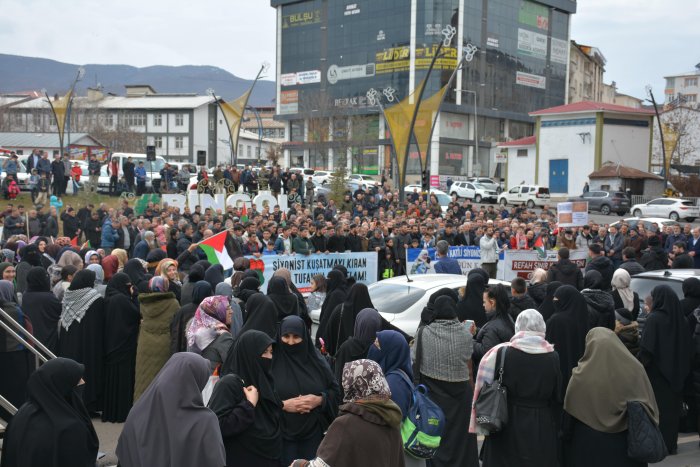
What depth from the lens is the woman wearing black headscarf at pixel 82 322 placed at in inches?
336

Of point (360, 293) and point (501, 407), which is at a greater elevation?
point (360, 293)

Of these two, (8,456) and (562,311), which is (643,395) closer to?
(562,311)

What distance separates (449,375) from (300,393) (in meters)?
1.63

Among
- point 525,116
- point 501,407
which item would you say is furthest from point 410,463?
point 525,116

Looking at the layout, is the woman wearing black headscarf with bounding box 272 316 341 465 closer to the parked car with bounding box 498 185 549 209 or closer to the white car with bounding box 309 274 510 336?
the white car with bounding box 309 274 510 336

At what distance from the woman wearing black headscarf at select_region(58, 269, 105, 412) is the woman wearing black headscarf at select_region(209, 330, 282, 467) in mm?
3807

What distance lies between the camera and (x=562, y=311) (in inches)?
298

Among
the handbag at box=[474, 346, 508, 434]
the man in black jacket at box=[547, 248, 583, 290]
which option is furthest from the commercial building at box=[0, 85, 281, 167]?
the handbag at box=[474, 346, 508, 434]

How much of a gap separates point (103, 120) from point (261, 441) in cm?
9926

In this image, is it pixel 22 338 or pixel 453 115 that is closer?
pixel 22 338

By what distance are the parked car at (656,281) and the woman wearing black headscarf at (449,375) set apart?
14.2ft

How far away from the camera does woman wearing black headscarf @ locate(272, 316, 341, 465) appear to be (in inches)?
219

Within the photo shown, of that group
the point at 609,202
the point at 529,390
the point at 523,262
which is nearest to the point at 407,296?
the point at 529,390

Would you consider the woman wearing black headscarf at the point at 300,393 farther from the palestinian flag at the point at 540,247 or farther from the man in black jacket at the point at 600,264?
the palestinian flag at the point at 540,247
